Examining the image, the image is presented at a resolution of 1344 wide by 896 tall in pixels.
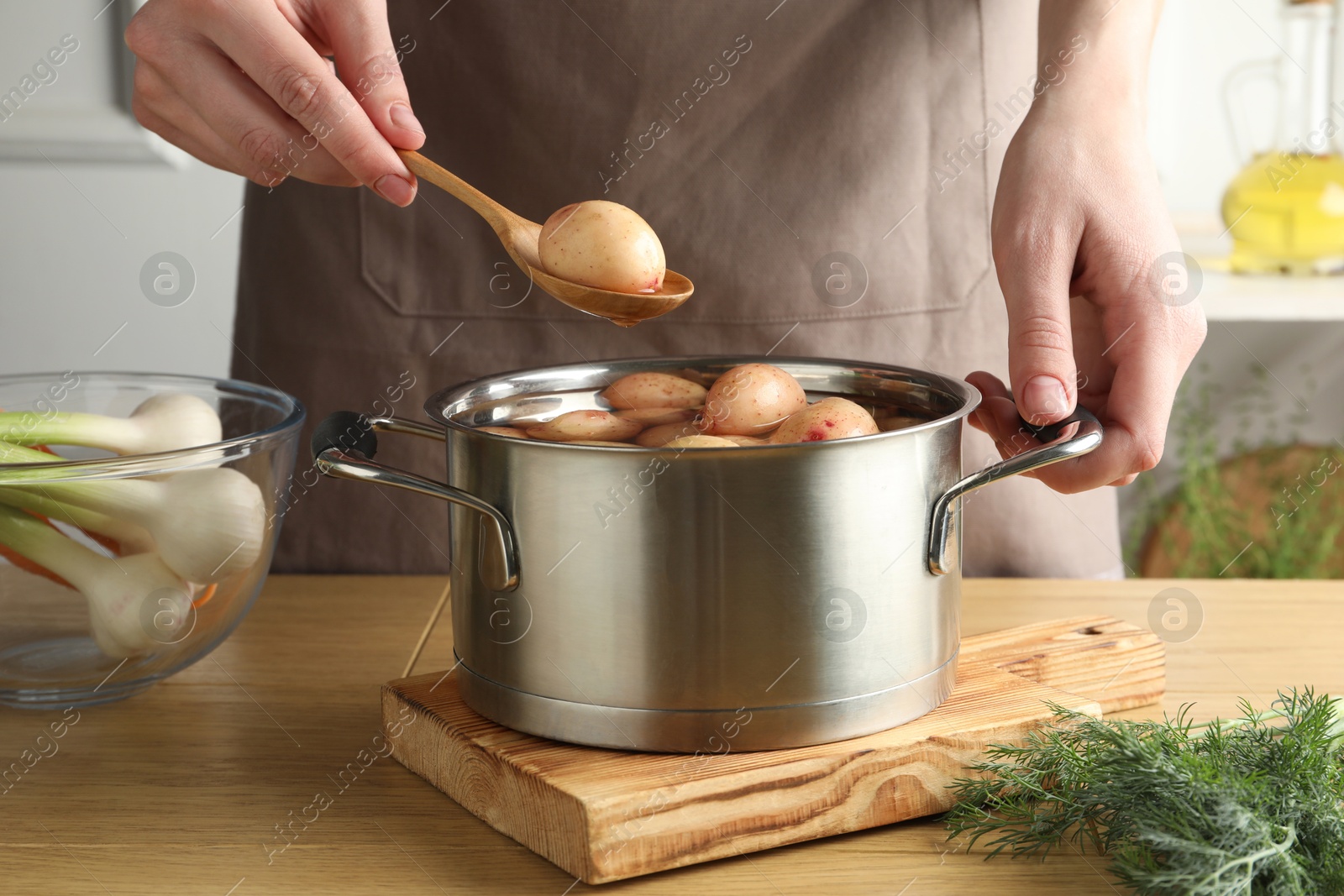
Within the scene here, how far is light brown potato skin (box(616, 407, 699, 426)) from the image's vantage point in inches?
28.7

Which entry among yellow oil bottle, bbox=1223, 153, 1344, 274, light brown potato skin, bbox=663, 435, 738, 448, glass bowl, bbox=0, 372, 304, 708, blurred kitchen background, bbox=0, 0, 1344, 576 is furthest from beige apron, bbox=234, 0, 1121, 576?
blurred kitchen background, bbox=0, 0, 1344, 576

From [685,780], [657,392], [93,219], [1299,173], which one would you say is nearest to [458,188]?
[657,392]

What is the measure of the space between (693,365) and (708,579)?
0.87ft

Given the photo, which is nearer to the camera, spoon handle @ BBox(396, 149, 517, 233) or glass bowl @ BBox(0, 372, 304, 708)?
glass bowl @ BBox(0, 372, 304, 708)

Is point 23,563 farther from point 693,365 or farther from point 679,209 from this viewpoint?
point 679,209

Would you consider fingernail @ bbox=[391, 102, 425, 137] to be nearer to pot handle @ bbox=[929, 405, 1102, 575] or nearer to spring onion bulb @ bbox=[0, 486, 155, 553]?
spring onion bulb @ bbox=[0, 486, 155, 553]

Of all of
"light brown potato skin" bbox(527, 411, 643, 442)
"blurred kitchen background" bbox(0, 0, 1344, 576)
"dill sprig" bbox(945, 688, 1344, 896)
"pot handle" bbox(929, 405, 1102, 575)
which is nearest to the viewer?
"dill sprig" bbox(945, 688, 1344, 896)

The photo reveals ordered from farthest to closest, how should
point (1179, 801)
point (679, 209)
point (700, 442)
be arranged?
point (679, 209) → point (700, 442) → point (1179, 801)

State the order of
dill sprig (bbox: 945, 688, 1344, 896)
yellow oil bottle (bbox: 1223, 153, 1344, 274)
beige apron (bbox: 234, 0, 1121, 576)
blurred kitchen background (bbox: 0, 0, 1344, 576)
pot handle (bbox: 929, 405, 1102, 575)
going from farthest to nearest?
blurred kitchen background (bbox: 0, 0, 1344, 576) → yellow oil bottle (bbox: 1223, 153, 1344, 274) → beige apron (bbox: 234, 0, 1121, 576) → pot handle (bbox: 929, 405, 1102, 575) → dill sprig (bbox: 945, 688, 1344, 896)

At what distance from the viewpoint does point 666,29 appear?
1057 millimetres

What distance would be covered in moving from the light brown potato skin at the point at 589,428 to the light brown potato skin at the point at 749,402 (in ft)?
0.16

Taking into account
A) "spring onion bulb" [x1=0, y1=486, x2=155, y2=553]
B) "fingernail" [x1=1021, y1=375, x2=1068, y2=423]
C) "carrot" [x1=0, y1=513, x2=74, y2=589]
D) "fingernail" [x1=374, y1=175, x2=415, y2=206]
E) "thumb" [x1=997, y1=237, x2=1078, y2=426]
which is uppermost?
"fingernail" [x1=374, y1=175, x2=415, y2=206]

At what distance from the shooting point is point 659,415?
29.0 inches

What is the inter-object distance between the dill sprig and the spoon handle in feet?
1.53
